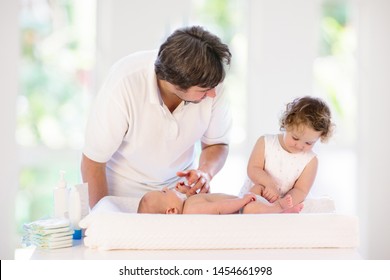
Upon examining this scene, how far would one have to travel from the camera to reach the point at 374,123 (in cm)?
402

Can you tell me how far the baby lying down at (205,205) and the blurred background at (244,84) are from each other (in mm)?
1946

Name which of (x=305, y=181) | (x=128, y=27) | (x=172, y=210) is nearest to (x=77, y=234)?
(x=172, y=210)

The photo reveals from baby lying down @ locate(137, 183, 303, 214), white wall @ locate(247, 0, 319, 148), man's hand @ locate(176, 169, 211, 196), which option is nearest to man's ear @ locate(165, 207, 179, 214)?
baby lying down @ locate(137, 183, 303, 214)

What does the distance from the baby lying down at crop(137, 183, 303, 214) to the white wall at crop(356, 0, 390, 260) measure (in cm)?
220

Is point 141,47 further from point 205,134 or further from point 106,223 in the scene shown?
point 106,223

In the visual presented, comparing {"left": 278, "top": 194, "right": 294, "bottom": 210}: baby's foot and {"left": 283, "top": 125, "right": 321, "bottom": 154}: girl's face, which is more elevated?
{"left": 283, "top": 125, "right": 321, "bottom": 154}: girl's face

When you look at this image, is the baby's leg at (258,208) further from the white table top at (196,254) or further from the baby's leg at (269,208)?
the white table top at (196,254)

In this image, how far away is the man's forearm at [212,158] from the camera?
240 cm

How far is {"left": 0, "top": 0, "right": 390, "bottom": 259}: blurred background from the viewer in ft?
12.8

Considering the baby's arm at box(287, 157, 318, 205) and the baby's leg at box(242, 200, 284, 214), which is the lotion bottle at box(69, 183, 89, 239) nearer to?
the baby's leg at box(242, 200, 284, 214)

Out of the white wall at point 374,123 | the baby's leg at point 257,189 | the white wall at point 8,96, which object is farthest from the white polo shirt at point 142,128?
the white wall at point 374,123

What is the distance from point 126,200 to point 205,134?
50cm

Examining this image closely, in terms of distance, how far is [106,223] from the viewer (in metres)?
1.74

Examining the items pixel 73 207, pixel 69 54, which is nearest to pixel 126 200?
pixel 73 207
